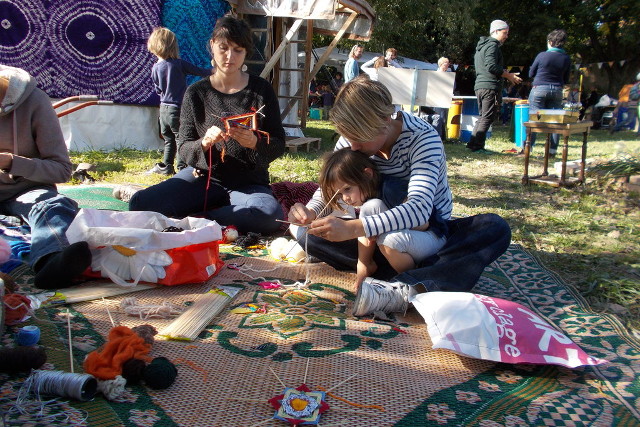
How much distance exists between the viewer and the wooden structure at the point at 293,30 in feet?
22.9

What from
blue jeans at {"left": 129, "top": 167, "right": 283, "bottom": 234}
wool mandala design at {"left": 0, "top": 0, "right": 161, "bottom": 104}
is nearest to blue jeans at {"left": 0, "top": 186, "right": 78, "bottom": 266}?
blue jeans at {"left": 129, "top": 167, "right": 283, "bottom": 234}

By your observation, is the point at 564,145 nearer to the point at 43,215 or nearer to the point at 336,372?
the point at 336,372

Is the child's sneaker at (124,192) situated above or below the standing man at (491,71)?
below

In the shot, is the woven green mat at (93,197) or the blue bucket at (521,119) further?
the blue bucket at (521,119)

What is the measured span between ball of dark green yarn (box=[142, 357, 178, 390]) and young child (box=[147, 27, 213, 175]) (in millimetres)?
3939

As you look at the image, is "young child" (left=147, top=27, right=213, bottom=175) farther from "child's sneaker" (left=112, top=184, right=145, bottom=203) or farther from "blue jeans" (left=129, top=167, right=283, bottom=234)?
"blue jeans" (left=129, top=167, right=283, bottom=234)

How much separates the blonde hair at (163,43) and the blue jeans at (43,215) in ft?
9.62

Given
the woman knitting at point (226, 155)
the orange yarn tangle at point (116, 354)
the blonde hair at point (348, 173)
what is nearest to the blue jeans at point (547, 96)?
the woman knitting at point (226, 155)

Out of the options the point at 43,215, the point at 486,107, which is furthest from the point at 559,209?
the point at 43,215

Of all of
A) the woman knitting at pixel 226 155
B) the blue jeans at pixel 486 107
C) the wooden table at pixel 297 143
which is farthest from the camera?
the blue jeans at pixel 486 107

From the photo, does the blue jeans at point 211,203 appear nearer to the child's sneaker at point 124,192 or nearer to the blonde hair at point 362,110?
the child's sneaker at point 124,192

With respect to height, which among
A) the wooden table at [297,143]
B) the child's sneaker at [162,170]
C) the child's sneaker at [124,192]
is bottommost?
the child's sneaker at [124,192]

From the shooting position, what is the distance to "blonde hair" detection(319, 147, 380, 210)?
7.93 ft

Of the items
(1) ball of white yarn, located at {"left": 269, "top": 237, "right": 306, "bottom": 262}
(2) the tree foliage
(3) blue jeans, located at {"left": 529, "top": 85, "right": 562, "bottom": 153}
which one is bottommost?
(1) ball of white yarn, located at {"left": 269, "top": 237, "right": 306, "bottom": 262}
